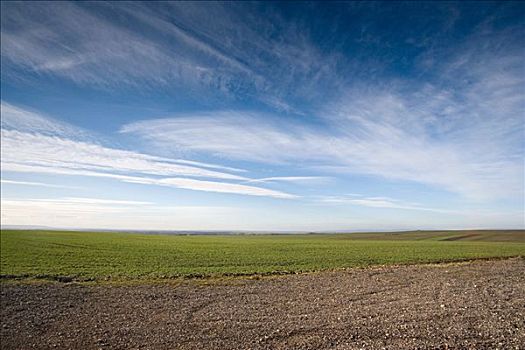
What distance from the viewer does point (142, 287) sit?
26453 millimetres

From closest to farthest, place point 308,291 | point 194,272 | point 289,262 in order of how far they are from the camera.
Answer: point 308,291, point 194,272, point 289,262

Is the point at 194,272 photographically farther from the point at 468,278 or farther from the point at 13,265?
the point at 468,278

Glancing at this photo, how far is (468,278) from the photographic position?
28.2 m

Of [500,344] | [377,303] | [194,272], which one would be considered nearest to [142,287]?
[194,272]

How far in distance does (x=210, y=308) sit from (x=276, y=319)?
4.52m

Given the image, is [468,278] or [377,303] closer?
[377,303]

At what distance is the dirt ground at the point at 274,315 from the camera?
47.2 feet

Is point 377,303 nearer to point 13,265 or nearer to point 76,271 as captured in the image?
point 76,271

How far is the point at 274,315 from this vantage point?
60.2 feet

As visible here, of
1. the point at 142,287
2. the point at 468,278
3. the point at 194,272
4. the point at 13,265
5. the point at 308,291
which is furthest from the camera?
the point at 13,265

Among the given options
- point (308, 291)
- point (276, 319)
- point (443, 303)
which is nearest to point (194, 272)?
point (308, 291)

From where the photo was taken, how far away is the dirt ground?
14.4 meters

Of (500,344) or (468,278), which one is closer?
(500,344)

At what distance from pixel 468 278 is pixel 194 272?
23.9 meters
